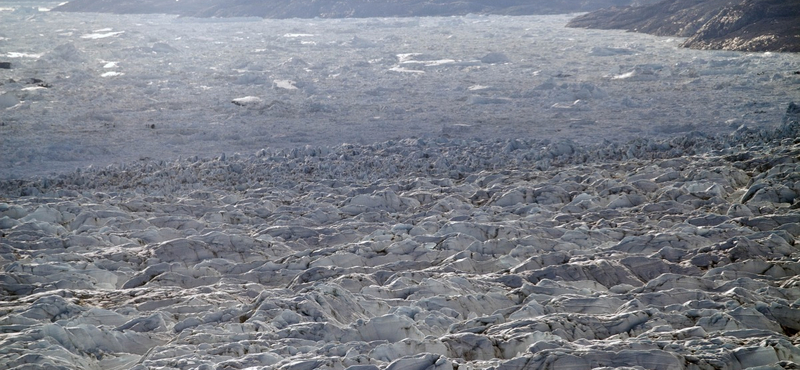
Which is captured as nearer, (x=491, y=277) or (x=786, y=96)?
(x=491, y=277)

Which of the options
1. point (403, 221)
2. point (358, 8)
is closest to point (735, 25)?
point (403, 221)

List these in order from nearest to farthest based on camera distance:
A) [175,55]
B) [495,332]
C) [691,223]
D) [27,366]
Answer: [27,366] < [495,332] < [691,223] < [175,55]

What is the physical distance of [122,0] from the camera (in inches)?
1401

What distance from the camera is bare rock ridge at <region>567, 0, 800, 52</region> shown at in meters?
15.2

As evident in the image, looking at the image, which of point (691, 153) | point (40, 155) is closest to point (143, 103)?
point (40, 155)

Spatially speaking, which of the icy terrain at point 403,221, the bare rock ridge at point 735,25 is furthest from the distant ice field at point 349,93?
the bare rock ridge at point 735,25

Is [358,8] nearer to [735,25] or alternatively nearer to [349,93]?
[735,25]

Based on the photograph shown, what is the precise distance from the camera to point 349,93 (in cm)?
1134

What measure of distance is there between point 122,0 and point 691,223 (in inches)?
1401

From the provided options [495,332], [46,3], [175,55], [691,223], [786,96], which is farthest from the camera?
[46,3]

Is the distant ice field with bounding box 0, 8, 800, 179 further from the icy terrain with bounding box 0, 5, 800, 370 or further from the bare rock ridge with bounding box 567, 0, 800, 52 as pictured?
the bare rock ridge with bounding box 567, 0, 800, 52

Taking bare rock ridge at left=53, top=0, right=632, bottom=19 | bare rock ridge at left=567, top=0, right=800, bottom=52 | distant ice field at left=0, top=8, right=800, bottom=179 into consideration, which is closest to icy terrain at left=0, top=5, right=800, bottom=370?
distant ice field at left=0, top=8, right=800, bottom=179

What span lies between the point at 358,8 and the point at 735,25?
17.6 metres

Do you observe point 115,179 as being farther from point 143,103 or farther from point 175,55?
point 175,55
